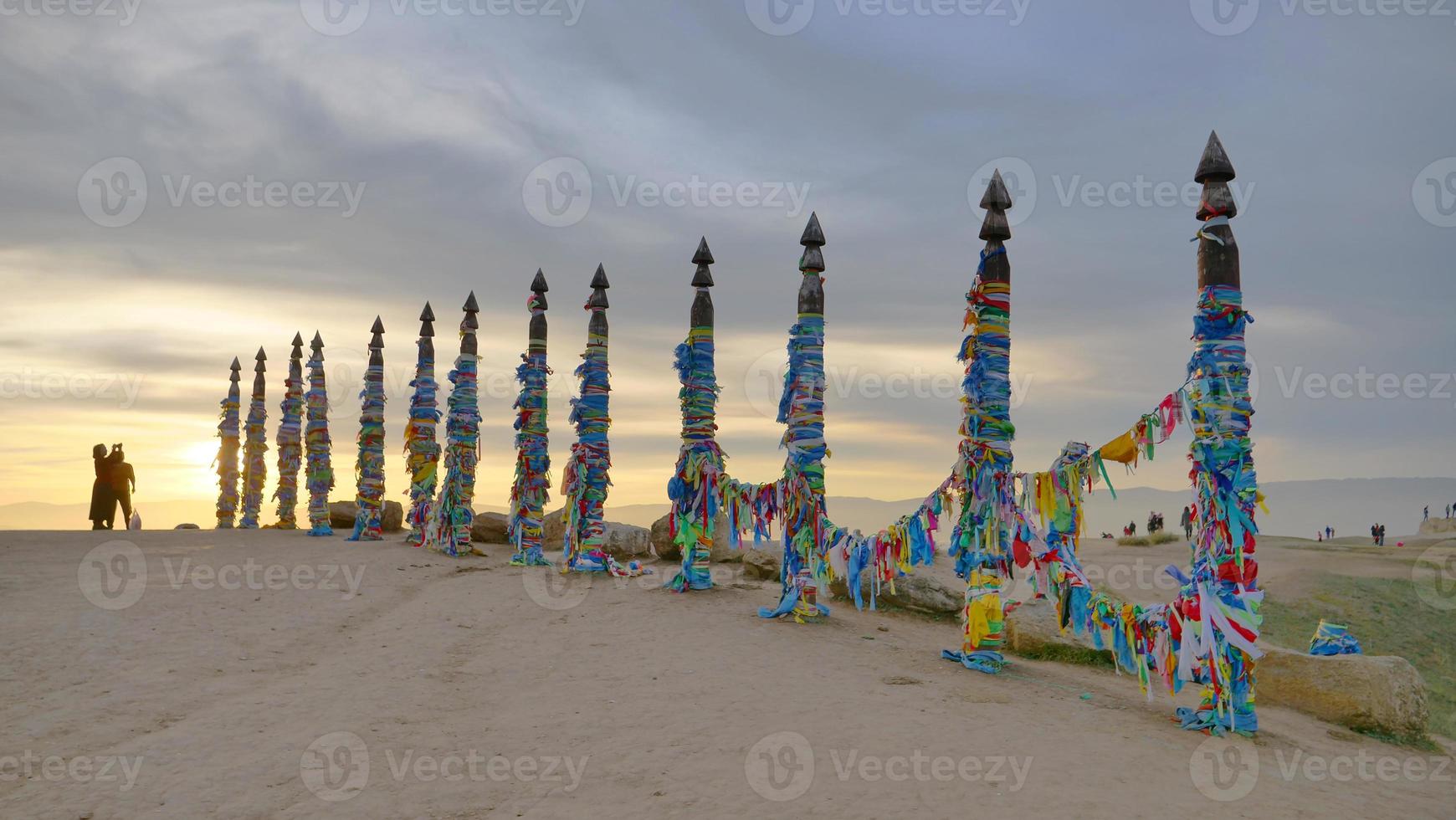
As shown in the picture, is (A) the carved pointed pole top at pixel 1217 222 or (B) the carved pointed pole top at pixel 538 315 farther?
(B) the carved pointed pole top at pixel 538 315

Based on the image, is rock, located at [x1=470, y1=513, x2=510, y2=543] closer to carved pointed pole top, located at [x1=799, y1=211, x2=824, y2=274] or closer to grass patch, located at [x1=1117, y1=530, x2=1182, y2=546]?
carved pointed pole top, located at [x1=799, y1=211, x2=824, y2=274]

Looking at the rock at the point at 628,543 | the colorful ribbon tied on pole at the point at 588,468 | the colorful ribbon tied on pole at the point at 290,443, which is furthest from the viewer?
the colorful ribbon tied on pole at the point at 290,443

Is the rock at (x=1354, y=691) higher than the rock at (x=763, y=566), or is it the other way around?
the rock at (x=763, y=566)

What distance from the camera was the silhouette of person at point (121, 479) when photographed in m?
24.5

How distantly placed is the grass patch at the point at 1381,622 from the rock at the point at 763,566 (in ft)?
33.1

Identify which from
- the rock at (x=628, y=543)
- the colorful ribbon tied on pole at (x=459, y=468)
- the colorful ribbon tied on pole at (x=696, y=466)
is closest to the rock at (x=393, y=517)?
the colorful ribbon tied on pole at (x=459, y=468)

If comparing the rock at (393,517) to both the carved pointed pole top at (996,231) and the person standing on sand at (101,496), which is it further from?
the carved pointed pole top at (996,231)

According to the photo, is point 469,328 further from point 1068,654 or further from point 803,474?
point 1068,654

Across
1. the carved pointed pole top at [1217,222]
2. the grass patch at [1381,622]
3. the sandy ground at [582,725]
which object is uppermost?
the carved pointed pole top at [1217,222]

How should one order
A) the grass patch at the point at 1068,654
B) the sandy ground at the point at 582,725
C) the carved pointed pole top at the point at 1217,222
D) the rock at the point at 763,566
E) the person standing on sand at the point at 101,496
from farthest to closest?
the person standing on sand at the point at 101,496, the rock at the point at 763,566, the grass patch at the point at 1068,654, the carved pointed pole top at the point at 1217,222, the sandy ground at the point at 582,725

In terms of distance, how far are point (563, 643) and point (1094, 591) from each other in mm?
6735

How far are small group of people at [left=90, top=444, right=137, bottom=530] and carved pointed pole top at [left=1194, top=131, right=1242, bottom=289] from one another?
1104 inches

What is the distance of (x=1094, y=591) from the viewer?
9.79 meters

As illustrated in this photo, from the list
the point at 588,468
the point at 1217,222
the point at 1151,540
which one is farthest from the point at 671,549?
the point at 1151,540
